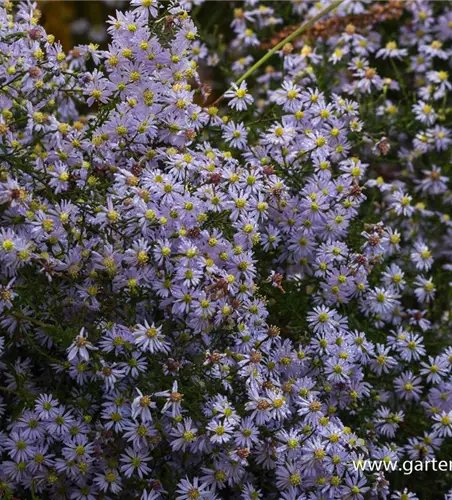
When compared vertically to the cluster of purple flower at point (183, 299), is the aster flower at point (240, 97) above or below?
above

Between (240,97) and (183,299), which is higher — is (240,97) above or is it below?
above

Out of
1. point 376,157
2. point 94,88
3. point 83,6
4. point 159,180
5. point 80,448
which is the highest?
point 83,6

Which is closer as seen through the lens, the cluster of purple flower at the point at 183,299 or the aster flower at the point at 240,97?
the cluster of purple flower at the point at 183,299

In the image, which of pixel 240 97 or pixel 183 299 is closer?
pixel 183 299

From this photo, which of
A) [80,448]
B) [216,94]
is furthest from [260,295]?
[216,94]

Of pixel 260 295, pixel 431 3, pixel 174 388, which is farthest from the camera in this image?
pixel 431 3

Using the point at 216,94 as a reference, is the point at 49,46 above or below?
above

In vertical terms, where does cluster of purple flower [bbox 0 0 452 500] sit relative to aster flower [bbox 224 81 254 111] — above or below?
below

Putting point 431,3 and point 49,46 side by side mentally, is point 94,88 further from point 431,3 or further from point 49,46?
point 431,3
